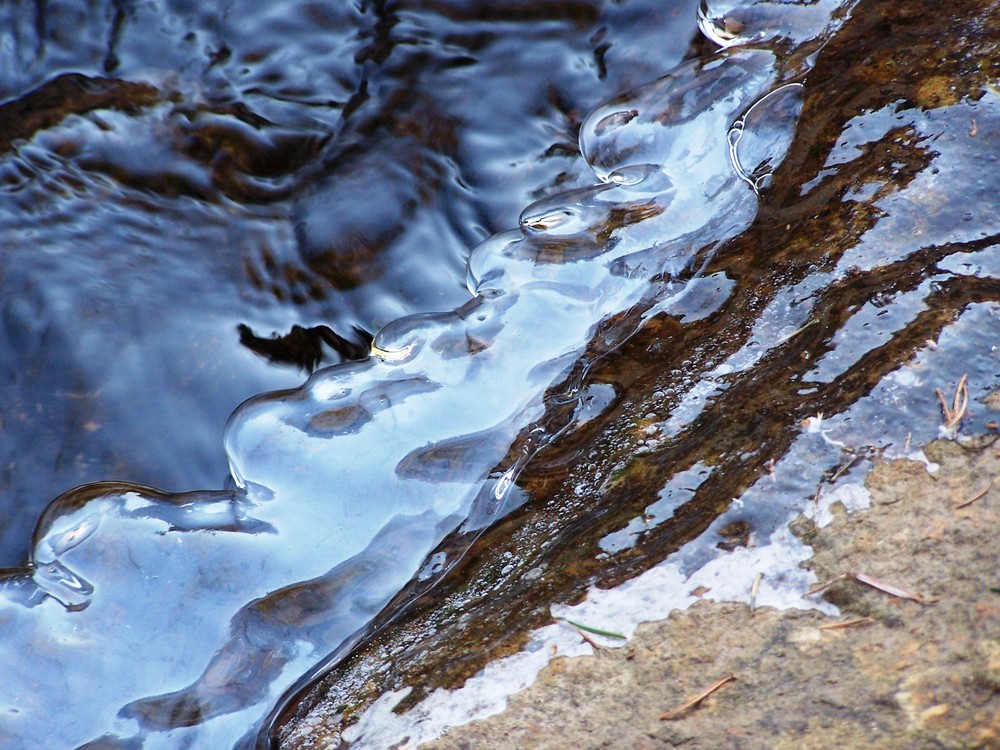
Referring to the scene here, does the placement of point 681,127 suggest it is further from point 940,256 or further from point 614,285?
point 940,256

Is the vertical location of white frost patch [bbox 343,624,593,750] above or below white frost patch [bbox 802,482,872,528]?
below

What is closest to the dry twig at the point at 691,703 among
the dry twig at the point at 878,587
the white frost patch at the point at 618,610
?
the white frost patch at the point at 618,610

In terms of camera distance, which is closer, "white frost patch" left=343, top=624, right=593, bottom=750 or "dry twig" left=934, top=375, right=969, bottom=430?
"white frost patch" left=343, top=624, right=593, bottom=750

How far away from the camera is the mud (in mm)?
1702

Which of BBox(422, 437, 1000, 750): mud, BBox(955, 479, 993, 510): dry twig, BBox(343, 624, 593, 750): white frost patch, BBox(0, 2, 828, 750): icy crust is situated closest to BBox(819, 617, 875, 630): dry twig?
BBox(422, 437, 1000, 750): mud

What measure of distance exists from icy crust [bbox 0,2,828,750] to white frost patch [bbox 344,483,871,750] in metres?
0.45

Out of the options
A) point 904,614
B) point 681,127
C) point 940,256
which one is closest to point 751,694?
point 904,614

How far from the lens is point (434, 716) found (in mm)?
1910

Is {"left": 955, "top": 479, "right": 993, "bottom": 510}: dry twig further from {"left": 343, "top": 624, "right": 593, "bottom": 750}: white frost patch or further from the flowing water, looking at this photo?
{"left": 343, "top": 624, "right": 593, "bottom": 750}: white frost patch

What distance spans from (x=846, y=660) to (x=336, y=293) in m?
2.39

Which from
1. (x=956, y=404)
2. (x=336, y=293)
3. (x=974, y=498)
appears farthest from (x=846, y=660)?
(x=336, y=293)

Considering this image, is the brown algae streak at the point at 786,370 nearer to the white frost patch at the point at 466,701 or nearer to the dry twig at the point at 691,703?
the white frost patch at the point at 466,701

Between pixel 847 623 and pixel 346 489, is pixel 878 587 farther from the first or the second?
pixel 346 489

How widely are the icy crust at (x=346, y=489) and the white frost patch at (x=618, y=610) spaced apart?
45 cm
